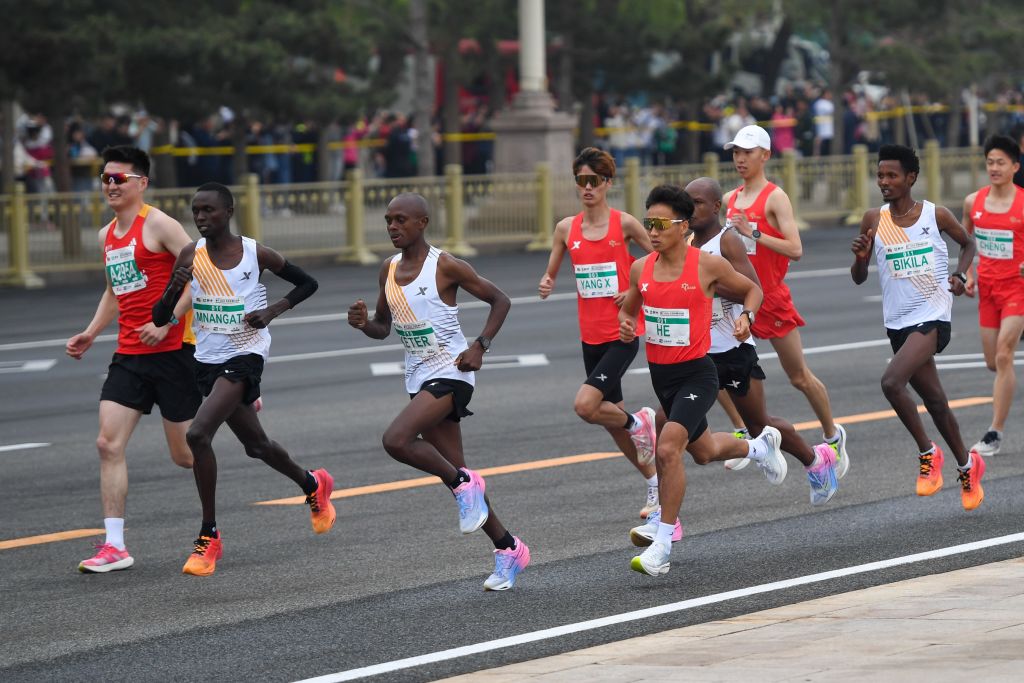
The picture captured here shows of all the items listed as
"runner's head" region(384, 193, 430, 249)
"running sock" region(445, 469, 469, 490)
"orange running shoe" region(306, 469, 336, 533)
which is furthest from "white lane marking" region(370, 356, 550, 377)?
"running sock" region(445, 469, 469, 490)

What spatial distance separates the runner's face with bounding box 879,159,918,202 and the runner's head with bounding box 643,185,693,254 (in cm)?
166

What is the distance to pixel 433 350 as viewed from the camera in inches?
369

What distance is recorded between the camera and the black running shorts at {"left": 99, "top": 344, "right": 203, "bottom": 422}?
10031 millimetres

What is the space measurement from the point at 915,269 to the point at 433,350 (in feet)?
9.82

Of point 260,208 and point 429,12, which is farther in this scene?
point 429,12

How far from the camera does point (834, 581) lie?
9.00m

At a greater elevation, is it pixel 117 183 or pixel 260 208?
pixel 117 183

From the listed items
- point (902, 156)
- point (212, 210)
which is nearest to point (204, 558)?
point (212, 210)

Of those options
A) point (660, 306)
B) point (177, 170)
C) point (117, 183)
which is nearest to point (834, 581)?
point (660, 306)

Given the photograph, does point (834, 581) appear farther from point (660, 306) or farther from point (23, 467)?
point (23, 467)

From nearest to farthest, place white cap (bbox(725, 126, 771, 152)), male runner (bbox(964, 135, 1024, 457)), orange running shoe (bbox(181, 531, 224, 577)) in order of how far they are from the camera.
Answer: orange running shoe (bbox(181, 531, 224, 577))
white cap (bbox(725, 126, 771, 152))
male runner (bbox(964, 135, 1024, 457))

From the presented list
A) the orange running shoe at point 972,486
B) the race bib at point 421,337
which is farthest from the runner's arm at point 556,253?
the orange running shoe at point 972,486

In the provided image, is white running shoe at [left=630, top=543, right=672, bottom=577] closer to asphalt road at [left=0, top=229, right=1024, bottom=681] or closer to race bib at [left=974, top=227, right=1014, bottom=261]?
asphalt road at [left=0, top=229, right=1024, bottom=681]

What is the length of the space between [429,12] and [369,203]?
35.5 feet
